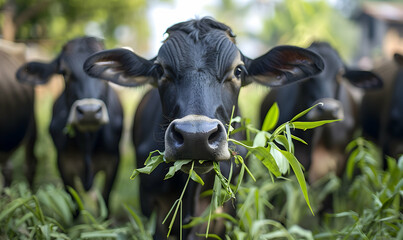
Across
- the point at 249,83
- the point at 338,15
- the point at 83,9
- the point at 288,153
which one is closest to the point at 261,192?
the point at 249,83

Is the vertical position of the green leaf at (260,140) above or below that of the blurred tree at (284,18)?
above

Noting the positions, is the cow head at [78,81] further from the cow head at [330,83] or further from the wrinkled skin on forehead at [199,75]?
the cow head at [330,83]

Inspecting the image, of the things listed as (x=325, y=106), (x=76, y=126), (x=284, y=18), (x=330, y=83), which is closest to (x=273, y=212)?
(x=325, y=106)

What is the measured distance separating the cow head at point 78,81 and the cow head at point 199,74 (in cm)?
72

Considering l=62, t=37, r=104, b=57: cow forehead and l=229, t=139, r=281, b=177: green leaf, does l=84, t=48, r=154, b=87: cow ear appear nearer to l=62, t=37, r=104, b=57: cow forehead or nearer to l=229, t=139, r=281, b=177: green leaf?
l=229, t=139, r=281, b=177: green leaf

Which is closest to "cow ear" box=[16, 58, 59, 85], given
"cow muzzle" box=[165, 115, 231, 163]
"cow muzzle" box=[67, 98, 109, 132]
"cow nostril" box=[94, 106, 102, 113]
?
"cow muzzle" box=[67, 98, 109, 132]

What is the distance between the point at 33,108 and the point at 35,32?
27.2ft

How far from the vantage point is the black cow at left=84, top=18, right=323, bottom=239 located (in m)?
2.20

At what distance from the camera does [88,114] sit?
3.74 m

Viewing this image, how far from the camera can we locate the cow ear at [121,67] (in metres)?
3.08

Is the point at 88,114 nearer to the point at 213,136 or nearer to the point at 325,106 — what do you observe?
the point at 213,136

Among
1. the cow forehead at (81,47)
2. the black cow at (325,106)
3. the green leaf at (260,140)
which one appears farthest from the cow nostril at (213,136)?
the cow forehead at (81,47)

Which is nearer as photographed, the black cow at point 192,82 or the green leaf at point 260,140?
the black cow at point 192,82

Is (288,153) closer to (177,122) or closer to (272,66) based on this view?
(177,122)
